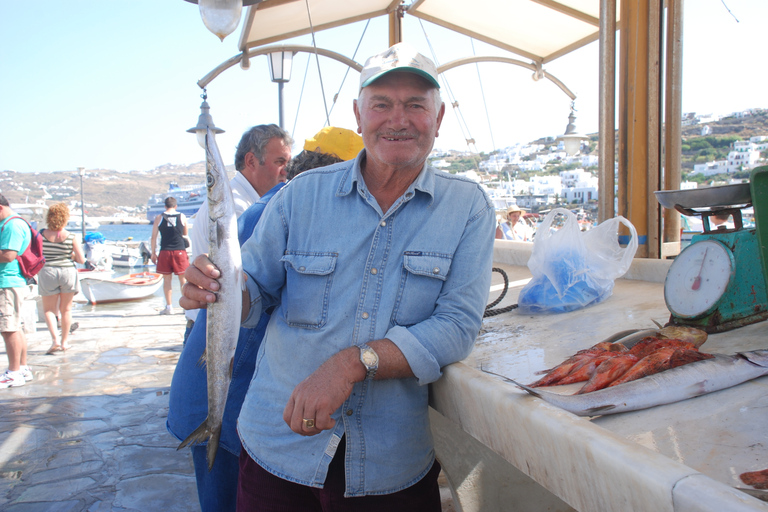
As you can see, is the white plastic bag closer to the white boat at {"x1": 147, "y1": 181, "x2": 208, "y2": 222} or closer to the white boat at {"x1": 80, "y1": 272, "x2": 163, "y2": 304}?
the white boat at {"x1": 80, "y1": 272, "x2": 163, "y2": 304}

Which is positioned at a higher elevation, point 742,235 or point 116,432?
point 742,235

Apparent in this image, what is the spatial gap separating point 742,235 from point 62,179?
203034 mm

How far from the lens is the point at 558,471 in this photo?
53.4 inches

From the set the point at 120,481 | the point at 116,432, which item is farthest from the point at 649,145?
the point at 116,432

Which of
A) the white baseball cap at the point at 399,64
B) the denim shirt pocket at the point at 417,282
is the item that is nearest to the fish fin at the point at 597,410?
the denim shirt pocket at the point at 417,282

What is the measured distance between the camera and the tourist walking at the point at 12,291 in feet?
18.2

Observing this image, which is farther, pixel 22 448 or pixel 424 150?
pixel 22 448

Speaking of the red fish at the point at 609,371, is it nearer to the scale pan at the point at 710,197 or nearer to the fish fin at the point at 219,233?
the scale pan at the point at 710,197

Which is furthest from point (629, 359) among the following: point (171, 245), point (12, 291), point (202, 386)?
point (171, 245)

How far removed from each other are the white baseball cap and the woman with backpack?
6.97m

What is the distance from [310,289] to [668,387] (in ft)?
3.86

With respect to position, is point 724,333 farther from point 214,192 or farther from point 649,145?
point 649,145

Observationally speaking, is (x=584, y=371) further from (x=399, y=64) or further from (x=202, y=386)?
(x=202, y=386)

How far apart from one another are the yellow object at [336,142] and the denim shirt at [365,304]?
1.29m
